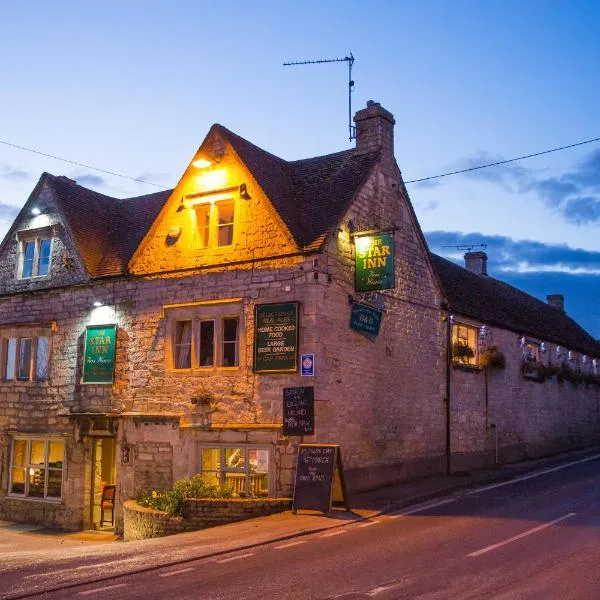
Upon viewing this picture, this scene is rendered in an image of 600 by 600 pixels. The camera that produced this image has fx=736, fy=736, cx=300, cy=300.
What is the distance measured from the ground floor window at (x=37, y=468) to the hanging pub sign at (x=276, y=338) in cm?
761

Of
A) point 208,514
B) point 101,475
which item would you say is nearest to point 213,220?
point 208,514

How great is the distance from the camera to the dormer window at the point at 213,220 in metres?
19.3

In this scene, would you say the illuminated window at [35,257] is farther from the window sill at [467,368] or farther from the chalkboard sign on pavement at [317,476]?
the window sill at [467,368]

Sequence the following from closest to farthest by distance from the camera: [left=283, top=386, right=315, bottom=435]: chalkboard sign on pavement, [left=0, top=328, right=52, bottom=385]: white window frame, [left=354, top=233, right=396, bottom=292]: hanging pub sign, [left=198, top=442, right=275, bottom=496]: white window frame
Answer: [left=283, top=386, right=315, bottom=435]: chalkboard sign on pavement < [left=198, top=442, right=275, bottom=496]: white window frame < [left=354, top=233, right=396, bottom=292]: hanging pub sign < [left=0, top=328, right=52, bottom=385]: white window frame

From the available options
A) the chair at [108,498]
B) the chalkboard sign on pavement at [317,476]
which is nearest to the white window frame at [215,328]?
the chalkboard sign on pavement at [317,476]

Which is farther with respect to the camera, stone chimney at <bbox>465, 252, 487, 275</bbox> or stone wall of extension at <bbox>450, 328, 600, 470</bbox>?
stone chimney at <bbox>465, 252, 487, 275</bbox>

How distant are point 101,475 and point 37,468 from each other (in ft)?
7.59

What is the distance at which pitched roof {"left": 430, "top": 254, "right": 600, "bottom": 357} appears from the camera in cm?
2595

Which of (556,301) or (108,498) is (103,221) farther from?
(556,301)

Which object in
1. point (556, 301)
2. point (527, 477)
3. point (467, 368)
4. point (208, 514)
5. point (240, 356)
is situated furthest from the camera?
point (556, 301)

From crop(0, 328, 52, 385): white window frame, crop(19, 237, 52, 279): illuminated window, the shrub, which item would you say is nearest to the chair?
the shrub

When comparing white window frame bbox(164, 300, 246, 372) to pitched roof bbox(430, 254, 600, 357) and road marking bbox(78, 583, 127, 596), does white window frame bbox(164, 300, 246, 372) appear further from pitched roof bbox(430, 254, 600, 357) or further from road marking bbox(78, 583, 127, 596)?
road marking bbox(78, 583, 127, 596)

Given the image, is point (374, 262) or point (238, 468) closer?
point (238, 468)

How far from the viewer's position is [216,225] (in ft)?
63.8
